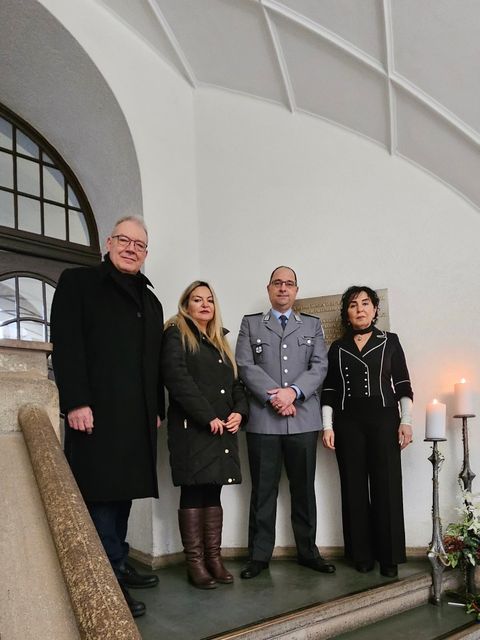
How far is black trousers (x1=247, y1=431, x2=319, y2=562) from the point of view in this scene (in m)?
3.46

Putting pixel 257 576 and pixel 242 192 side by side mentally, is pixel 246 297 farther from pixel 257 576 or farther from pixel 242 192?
pixel 257 576

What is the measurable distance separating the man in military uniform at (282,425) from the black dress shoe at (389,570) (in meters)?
0.28

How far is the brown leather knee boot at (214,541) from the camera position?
3131 mm

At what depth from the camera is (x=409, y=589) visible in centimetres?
323

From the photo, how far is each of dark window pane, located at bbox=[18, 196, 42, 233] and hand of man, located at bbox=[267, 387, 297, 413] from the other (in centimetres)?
207

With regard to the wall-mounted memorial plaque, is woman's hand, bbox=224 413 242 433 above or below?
below

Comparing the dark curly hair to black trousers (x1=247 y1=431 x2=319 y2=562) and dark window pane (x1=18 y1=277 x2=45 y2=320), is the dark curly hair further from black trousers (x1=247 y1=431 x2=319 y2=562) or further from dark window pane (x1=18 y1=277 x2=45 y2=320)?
dark window pane (x1=18 y1=277 x2=45 y2=320)

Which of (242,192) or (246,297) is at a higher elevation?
(242,192)

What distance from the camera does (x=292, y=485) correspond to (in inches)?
140

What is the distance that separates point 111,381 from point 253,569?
1449 mm

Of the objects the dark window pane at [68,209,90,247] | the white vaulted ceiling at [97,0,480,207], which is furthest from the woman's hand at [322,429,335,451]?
the dark window pane at [68,209,90,247]

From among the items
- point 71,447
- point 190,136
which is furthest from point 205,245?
point 71,447

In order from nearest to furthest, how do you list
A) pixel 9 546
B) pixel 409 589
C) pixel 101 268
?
pixel 9 546, pixel 101 268, pixel 409 589

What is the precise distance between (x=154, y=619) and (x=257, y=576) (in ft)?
2.88
